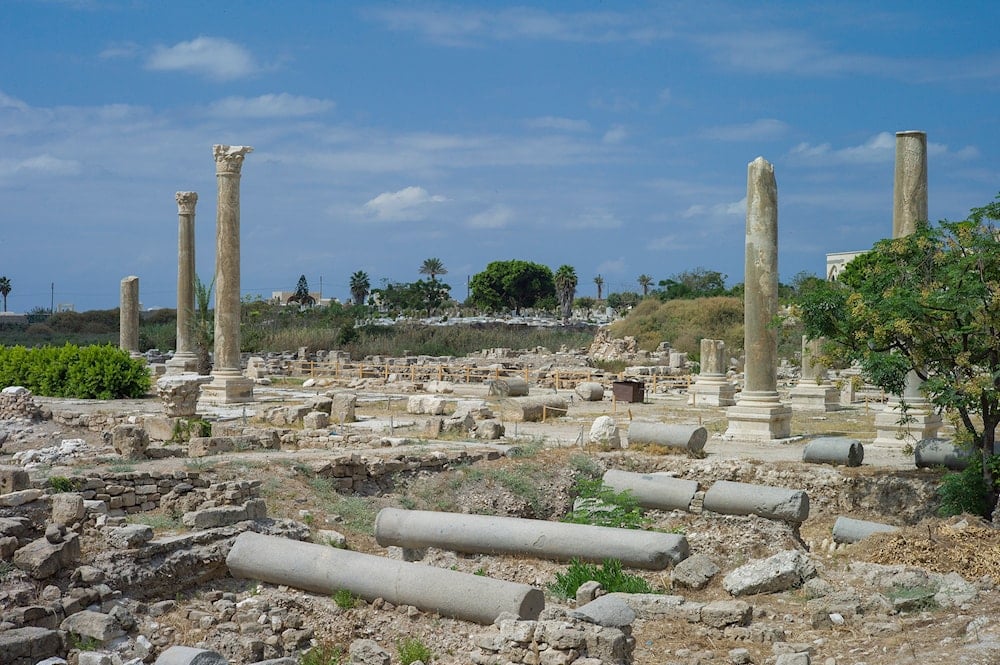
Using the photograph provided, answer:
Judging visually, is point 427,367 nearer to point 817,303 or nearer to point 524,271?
point 817,303

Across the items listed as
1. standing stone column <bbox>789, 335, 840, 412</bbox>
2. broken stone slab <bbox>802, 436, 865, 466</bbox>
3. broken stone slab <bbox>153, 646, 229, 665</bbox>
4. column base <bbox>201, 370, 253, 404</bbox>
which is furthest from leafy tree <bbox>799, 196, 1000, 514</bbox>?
column base <bbox>201, 370, 253, 404</bbox>

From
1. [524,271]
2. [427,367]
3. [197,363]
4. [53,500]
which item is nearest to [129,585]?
[53,500]

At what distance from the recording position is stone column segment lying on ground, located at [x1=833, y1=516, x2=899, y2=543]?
39.2 feet

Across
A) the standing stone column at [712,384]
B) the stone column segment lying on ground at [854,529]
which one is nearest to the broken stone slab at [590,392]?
the standing stone column at [712,384]

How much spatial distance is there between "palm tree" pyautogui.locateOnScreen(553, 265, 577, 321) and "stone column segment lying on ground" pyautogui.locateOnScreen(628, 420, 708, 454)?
63822mm

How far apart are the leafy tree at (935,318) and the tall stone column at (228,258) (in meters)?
15.2

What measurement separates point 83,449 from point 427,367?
2053cm

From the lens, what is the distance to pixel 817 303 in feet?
41.9

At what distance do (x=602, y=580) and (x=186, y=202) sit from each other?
24.3 m

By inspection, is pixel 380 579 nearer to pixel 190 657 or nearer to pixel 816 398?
pixel 190 657

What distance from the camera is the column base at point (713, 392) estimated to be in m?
25.7

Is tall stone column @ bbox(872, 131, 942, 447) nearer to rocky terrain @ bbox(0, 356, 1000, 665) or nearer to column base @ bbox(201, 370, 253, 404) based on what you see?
rocky terrain @ bbox(0, 356, 1000, 665)

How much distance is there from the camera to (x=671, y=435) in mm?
15859

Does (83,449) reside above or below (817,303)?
below
